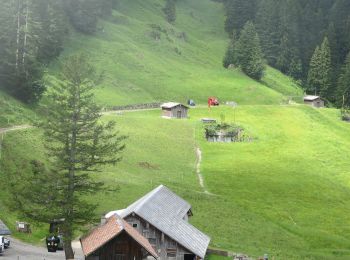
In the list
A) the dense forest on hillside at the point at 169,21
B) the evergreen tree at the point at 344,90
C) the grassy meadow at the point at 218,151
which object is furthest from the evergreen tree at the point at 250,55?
the evergreen tree at the point at 344,90

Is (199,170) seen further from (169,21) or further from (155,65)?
(169,21)

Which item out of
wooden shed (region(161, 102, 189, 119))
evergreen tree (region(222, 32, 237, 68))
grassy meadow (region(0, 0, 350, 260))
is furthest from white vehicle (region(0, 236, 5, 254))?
evergreen tree (region(222, 32, 237, 68))

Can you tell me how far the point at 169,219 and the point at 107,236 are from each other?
10021 millimetres

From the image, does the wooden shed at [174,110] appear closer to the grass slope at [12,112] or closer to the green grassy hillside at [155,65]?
the green grassy hillside at [155,65]

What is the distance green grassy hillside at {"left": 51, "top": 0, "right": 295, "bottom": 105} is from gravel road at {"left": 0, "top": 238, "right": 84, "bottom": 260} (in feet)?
210

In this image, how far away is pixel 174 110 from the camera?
380ft

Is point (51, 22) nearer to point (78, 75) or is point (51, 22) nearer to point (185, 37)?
point (185, 37)

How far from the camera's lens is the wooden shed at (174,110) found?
115250 mm

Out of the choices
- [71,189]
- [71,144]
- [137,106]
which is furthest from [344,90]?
[71,189]

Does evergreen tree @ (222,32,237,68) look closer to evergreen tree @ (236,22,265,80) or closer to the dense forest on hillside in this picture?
the dense forest on hillside

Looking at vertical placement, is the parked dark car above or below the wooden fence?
below

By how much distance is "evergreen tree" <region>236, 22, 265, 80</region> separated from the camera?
160m

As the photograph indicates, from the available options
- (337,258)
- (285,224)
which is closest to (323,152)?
(285,224)

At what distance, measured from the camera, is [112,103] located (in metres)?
118
